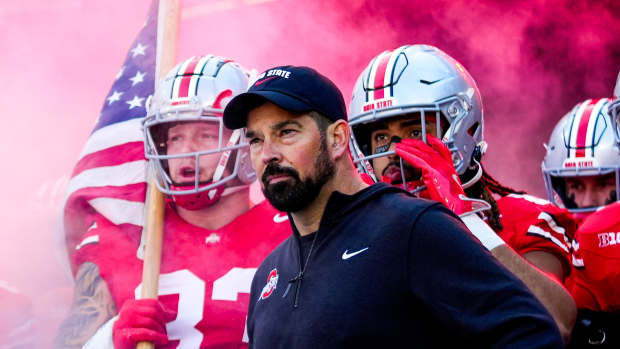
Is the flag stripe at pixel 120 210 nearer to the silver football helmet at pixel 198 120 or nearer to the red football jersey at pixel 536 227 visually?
the silver football helmet at pixel 198 120

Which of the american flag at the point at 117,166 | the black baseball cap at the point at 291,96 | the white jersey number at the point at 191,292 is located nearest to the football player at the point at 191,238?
the white jersey number at the point at 191,292

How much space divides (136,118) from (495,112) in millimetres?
2385

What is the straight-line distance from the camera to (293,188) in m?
1.99

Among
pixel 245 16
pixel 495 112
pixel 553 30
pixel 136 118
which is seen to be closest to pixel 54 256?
pixel 136 118

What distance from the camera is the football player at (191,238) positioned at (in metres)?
3.12

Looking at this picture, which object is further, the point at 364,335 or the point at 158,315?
the point at 158,315

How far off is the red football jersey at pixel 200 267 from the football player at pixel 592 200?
125 cm

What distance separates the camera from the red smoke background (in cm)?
473

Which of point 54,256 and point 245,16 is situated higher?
point 245,16

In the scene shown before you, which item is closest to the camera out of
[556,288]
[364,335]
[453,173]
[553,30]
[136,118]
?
[364,335]

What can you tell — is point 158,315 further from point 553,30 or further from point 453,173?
point 553,30

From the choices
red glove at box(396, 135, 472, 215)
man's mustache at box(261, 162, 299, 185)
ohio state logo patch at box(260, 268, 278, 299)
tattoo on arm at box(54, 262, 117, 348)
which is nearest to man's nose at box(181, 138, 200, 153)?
tattoo on arm at box(54, 262, 117, 348)

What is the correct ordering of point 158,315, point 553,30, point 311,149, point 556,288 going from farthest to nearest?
1. point 553,30
2. point 158,315
3. point 556,288
4. point 311,149

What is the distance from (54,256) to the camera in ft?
16.0
